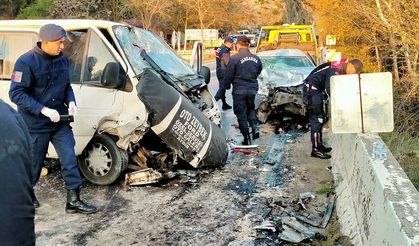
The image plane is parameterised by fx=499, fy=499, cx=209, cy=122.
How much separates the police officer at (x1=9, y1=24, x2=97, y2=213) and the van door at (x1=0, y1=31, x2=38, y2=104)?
131cm

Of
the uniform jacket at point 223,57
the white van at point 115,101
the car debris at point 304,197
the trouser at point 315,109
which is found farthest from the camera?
the uniform jacket at point 223,57

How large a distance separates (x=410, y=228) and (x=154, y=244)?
2.47 meters

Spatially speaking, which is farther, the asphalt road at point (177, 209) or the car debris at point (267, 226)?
the car debris at point (267, 226)

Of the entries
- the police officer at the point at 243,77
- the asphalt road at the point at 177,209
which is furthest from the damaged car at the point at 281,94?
the asphalt road at the point at 177,209

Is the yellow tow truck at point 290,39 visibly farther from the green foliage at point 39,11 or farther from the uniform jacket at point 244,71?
the green foliage at point 39,11

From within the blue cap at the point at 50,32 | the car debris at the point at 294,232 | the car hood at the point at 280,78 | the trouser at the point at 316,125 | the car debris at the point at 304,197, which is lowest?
the car debris at the point at 294,232

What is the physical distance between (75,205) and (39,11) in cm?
3465

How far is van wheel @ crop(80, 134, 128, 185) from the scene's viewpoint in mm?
5926

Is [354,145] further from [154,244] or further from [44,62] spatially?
[44,62]

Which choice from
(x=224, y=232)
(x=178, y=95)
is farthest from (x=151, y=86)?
(x=224, y=232)

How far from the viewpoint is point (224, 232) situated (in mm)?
4781

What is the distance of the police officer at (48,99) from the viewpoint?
479cm

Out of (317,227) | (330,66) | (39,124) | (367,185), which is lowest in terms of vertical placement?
(317,227)

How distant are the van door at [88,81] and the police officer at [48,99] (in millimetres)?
782
